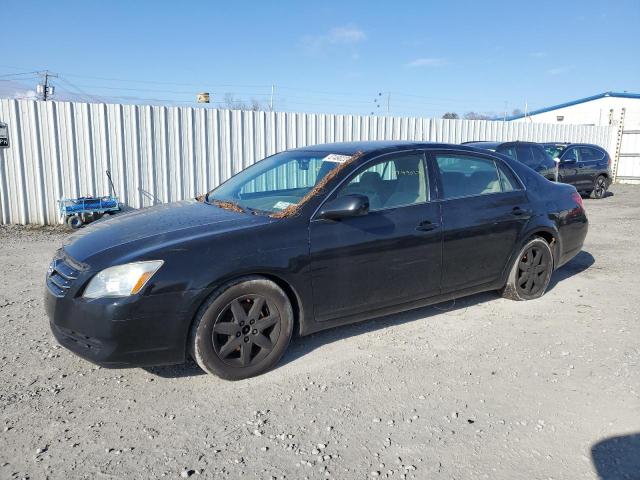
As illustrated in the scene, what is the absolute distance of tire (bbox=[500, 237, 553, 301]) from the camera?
5137mm

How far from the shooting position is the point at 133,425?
3027mm

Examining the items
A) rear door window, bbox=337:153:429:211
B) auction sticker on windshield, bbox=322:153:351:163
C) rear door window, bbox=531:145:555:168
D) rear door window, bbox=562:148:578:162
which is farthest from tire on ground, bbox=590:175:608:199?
auction sticker on windshield, bbox=322:153:351:163

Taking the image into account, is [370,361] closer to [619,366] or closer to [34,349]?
[619,366]

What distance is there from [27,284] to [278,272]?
12.1 ft

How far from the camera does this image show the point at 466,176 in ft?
15.6

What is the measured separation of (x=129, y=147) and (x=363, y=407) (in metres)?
8.30

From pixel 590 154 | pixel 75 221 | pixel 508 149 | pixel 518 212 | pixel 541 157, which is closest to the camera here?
pixel 518 212

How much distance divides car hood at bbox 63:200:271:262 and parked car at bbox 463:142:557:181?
894 centimetres

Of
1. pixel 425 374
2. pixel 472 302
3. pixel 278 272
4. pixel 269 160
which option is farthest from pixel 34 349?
pixel 472 302

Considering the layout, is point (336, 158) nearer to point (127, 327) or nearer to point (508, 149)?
point (127, 327)

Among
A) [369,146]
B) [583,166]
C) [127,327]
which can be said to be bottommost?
[127,327]

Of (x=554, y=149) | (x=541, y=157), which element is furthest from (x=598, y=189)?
(x=541, y=157)

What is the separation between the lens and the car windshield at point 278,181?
4137mm

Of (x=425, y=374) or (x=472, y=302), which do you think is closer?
(x=425, y=374)
